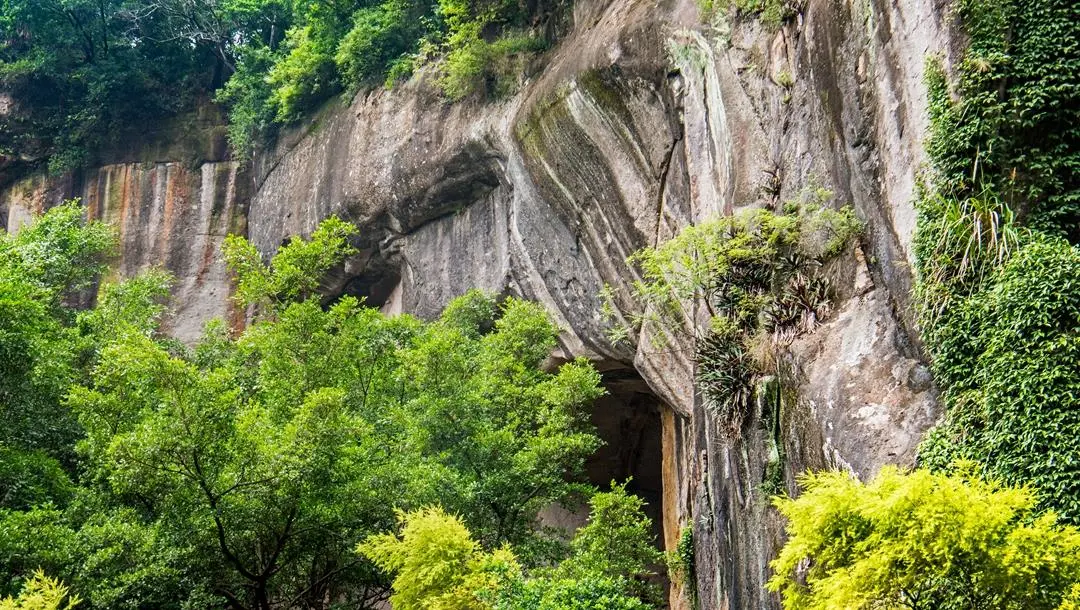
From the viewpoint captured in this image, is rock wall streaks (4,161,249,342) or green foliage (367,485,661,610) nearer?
green foliage (367,485,661,610)

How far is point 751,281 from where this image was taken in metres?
11.4

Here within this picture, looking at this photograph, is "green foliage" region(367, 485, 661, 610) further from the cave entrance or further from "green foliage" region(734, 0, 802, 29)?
the cave entrance

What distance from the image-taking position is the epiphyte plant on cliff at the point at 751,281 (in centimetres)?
1045

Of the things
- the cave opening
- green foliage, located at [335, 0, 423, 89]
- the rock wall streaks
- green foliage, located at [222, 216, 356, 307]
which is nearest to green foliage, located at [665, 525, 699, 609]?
green foliage, located at [222, 216, 356, 307]

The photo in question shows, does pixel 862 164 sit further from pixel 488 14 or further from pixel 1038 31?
pixel 488 14

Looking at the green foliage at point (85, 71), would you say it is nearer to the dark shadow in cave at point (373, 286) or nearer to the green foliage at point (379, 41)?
the green foliage at point (379, 41)

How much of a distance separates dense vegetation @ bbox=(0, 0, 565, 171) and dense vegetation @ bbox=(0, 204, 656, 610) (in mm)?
8430

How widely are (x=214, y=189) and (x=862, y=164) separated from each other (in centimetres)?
2191

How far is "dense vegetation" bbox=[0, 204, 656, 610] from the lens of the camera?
12133 mm

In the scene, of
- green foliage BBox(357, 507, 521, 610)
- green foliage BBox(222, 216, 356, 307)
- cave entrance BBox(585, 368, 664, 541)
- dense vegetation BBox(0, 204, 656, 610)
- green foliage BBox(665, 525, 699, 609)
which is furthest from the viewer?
cave entrance BBox(585, 368, 664, 541)

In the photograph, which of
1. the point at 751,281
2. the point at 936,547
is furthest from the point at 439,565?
the point at 936,547

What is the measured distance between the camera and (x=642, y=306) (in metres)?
16.7

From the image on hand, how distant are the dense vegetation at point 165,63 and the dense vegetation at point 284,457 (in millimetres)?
8430

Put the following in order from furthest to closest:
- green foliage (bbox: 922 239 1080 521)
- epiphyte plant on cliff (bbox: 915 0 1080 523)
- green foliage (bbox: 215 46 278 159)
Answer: green foliage (bbox: 215 46 278 159)
epiphyte plant on cliff (bbox: 915 0 1080 523)
green foliage (bbox: 922 239 1080 521)
